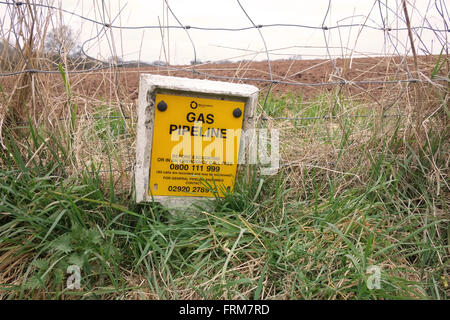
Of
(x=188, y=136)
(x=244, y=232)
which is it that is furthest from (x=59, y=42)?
(x=244, y=232)

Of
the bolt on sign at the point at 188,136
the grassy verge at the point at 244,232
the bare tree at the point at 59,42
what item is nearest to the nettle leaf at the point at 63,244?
the grassy verge at the point at 244,232

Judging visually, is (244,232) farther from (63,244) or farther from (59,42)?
(59,42)

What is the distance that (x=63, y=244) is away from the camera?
1430mm

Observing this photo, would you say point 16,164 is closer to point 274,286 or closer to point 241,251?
point 241,251

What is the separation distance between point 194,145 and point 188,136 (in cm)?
5

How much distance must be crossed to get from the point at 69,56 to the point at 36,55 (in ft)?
0.63

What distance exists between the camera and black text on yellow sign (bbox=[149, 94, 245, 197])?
1.72m

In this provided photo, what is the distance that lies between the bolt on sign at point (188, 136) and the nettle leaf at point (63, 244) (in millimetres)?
359

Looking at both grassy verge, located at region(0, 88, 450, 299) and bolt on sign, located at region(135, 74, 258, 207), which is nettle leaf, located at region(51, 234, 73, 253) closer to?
grassy verge, located at region(0, 88, 450, 299)

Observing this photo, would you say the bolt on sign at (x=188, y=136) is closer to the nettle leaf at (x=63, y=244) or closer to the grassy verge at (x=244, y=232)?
the grassy verge at (x=244, y=232)

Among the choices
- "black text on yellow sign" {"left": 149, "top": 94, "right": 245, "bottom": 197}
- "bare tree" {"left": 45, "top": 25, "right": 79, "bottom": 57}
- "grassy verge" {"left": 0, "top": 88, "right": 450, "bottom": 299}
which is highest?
"bare tree" {"left": 45, "top": 25, "right": 79, "bottom": 57}

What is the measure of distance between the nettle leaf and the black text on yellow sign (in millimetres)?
431

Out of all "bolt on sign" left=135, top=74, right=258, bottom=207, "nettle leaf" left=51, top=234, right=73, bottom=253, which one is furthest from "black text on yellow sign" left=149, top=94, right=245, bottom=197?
"nettle leaf" left=51, top=234, right=73, bottom=253

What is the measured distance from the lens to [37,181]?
1.72 m
